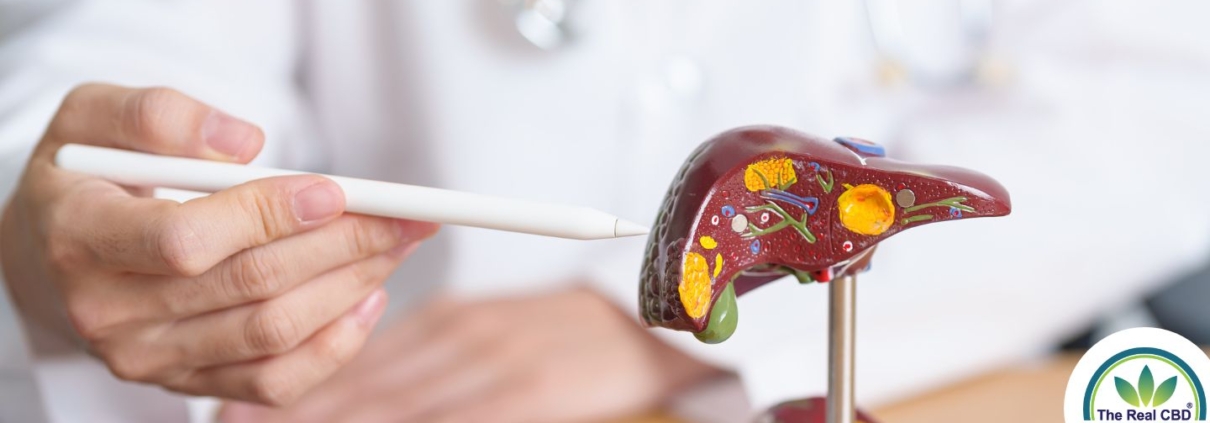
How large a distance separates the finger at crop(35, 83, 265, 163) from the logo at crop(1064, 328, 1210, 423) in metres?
0.33

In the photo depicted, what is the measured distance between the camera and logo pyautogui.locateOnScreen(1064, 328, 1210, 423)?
34 cm

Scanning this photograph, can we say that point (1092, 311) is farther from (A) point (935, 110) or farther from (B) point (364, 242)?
(B) point (364, 242)

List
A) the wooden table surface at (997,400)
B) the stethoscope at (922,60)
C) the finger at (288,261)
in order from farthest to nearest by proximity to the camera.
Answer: the stethoscope at (922,60)
the wooden table surface at (997,400)
the finger at (288,261)

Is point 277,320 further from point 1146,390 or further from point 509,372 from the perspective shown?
point 1146,390

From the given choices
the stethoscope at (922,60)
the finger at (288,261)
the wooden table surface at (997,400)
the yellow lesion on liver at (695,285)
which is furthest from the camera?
the stethoscope at (922,60)

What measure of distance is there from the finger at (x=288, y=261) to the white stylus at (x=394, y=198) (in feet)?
0.07

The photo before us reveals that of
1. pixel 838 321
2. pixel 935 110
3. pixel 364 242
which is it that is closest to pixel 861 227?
pixel 838 321

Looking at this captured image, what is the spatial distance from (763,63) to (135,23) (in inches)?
15.4

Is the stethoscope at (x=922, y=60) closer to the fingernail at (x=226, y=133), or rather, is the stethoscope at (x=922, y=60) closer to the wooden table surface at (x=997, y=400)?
the wooden table surface at (x=997, y=400)

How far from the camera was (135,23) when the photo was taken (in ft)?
1.96

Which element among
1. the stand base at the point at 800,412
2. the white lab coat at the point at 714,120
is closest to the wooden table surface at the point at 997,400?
the white lab coat at the point at 714,120

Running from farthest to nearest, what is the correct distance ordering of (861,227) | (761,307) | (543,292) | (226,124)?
(543,292) → (761,307) → (226,124) → (861,227)

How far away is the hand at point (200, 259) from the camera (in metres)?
0.34

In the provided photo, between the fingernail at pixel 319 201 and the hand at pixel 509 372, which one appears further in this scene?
the hand at pixel 509 372
